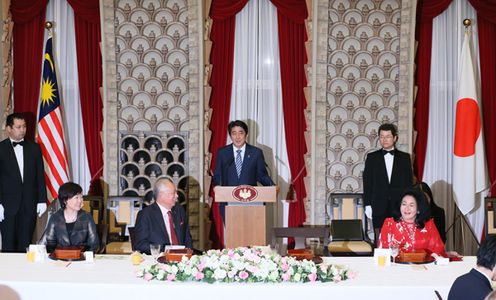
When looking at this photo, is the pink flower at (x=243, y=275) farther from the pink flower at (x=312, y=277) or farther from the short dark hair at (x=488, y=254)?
the short dark hair at (x=488, y=254)

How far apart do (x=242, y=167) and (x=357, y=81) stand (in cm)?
161

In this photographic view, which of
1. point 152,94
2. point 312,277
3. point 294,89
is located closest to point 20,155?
point 152,94

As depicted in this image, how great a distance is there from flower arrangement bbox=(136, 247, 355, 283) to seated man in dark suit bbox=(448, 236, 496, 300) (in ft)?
2.65

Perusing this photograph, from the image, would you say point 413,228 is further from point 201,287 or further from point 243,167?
point 243,167

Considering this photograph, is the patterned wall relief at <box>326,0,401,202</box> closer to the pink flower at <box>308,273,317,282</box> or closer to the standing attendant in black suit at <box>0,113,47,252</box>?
the standing attendant in black suit at <box>0,113,47,252</box>

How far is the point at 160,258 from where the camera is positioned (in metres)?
4.45

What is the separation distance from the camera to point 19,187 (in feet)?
22.0

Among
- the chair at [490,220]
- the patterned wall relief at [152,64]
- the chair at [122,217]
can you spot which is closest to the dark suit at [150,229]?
the chair at [122,217]

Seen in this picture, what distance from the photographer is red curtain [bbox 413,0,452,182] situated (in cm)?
768

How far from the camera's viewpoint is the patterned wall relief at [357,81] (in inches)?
296

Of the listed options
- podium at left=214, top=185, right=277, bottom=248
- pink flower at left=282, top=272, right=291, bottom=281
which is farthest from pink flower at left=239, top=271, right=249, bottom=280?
podium at left=214, top=185, right=277, bottom=248

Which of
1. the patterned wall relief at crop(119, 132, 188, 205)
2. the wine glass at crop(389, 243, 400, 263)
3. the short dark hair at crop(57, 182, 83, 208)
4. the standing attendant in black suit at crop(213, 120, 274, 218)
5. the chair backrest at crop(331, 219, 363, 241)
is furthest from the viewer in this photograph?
the patterned wall relief at crop(119, 132, 188, 205)

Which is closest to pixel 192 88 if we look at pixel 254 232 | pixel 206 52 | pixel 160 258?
pixel 206 52

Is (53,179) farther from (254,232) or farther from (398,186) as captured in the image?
(398,186)
